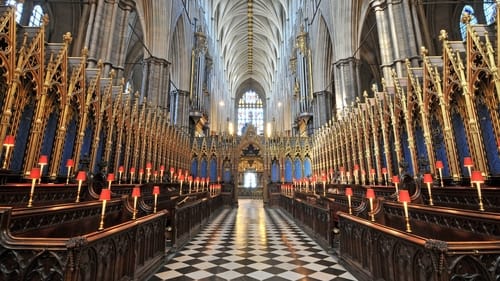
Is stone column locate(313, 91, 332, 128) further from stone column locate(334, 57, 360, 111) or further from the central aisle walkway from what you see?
the central aisle walkway

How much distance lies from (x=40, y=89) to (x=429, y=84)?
1100 centimetres

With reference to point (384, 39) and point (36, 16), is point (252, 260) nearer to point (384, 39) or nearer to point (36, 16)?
point (384, 39)

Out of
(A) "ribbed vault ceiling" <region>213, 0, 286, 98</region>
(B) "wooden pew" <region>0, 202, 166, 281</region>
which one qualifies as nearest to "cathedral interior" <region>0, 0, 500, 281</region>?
(B) "wooden pew" <region>0, 202, 166, 281</region>

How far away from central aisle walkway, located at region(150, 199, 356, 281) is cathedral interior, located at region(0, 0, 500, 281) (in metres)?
0.05

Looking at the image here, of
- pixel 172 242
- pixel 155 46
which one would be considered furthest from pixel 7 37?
pixel 155 46

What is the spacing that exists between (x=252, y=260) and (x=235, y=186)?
45.2 ft

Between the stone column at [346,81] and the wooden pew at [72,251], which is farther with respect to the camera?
the stone column at [346,81]

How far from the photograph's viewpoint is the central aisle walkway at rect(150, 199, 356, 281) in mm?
4031

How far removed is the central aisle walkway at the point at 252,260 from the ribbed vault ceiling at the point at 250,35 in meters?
32.4

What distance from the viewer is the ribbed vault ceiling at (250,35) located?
34812 mm

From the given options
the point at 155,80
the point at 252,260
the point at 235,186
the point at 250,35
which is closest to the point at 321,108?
the point at 235,186

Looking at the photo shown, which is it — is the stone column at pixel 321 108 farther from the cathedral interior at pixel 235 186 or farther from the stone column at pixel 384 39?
the stone column at pixel 384 39

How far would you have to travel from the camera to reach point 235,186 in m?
18.6

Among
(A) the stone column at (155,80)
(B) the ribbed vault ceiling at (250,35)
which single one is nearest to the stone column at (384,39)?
(A) the stone column at (155,80)
